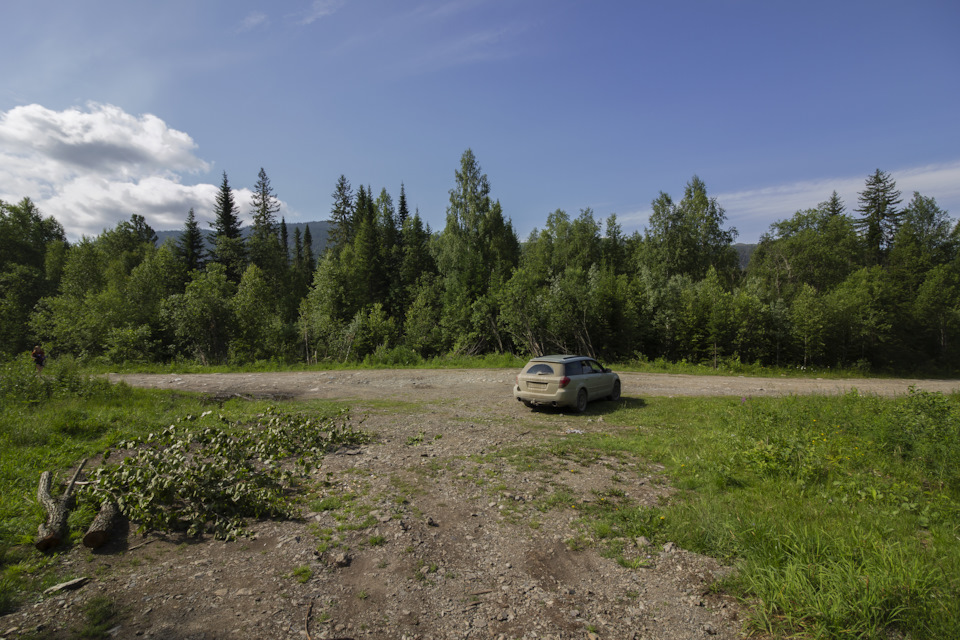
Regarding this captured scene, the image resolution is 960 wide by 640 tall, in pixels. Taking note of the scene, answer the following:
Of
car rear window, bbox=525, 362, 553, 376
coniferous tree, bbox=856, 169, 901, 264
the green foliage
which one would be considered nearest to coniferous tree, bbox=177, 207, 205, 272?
the green foliage

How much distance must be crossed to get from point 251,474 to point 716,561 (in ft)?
19.9

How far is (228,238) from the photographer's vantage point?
50.1 m

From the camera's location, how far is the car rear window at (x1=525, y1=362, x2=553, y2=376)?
12.0 metres

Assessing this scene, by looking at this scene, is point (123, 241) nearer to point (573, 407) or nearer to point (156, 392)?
point (156, 392)

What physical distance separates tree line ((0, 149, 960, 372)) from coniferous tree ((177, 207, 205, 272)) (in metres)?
0.17

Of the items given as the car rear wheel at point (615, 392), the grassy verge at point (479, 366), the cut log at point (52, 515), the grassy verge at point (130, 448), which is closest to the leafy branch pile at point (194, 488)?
the grassy verge at point (130, 448)

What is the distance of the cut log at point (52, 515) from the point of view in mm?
4461

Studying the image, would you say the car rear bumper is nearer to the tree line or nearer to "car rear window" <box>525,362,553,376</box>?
"car rear window" <box>525,362,553,376</box>

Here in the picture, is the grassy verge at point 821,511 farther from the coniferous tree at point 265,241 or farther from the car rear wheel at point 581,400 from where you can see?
the coniferous tree at point 265,241

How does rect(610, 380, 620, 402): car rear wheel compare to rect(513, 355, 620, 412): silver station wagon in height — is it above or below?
below

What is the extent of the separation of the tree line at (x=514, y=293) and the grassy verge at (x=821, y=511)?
16.8 metres

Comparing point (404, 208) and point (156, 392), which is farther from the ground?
point (404, 208)

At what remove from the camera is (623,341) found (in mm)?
26750

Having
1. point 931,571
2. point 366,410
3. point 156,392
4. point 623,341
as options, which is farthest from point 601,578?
point 623,341
